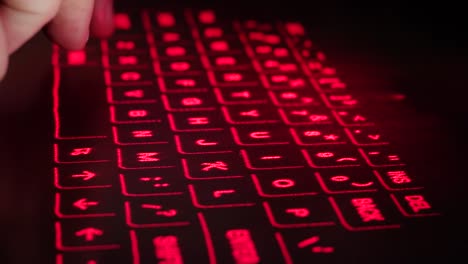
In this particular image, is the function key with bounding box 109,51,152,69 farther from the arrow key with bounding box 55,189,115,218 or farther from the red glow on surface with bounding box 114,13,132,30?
the arrow key with bounding box 55,189,115,218

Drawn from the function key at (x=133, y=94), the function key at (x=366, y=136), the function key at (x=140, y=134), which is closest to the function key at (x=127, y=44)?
the function key at (x=133, y=94)

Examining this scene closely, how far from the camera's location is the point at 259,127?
28.1 inches

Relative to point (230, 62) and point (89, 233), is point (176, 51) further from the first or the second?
point (89, 233)

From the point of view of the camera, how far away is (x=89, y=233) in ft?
1.73

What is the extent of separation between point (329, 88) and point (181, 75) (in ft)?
0.56

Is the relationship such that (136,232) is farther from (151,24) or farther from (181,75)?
(151,24)

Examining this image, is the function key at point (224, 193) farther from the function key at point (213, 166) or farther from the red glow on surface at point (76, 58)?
the red glow on surface at point (76, 58)

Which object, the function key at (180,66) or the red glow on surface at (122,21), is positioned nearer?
the function key at (180,66)

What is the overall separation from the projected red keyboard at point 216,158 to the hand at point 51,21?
75 mm

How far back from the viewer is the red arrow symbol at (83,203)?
1.84 ft

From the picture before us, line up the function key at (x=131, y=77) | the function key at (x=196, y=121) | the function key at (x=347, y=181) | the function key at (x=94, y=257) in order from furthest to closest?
1. the function key at (x=131, y=77)
2. the function key at (x=196, y=121)
3. the function key at (x=347, y=181)
4. the function key at (x=94, y=257)

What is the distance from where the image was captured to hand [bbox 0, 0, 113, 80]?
57 cm

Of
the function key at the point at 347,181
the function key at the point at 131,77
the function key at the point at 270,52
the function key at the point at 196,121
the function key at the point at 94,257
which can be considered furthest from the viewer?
the function key at the point at 270,52

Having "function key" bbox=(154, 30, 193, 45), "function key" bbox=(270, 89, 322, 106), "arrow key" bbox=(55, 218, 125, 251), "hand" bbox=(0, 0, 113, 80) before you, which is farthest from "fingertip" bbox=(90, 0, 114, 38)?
"arrow key" bbox=(55, 218, 125, 251)
